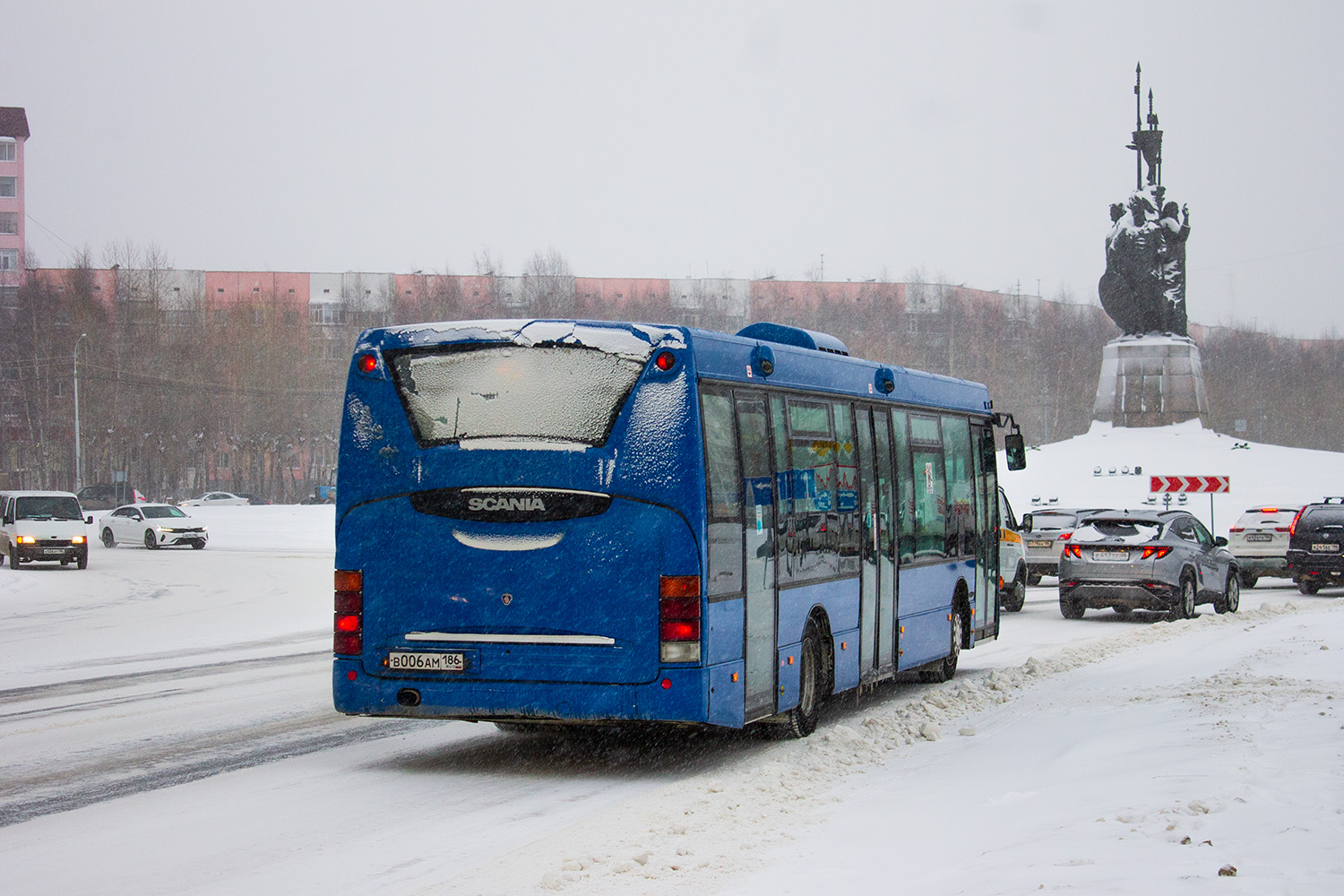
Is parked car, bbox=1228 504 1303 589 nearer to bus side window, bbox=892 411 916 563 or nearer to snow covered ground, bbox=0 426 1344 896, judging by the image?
snow covered ground, bbox=0 426 1344 896

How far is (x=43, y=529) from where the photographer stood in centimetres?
3581

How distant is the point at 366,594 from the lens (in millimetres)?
8930

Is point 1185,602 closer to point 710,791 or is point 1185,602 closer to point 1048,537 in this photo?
point 1048,537

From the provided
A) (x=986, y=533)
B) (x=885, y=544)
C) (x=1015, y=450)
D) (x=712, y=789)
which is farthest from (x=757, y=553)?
(x=1015, y=450)

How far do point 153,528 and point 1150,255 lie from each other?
40.4 metres

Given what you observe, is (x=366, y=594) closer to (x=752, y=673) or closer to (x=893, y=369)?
(x=752, y=673)

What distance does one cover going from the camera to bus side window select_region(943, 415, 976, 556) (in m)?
13.8

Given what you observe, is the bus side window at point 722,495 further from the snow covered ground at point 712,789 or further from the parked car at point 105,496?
the parked car at point 105,496

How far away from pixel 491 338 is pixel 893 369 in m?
4.42

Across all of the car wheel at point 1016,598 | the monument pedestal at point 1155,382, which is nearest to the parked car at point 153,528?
the car wheel at point 1016,598

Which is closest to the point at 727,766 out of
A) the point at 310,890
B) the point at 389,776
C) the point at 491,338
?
the point at 389,776


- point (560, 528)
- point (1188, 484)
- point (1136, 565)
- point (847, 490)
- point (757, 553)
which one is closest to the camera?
point (560, 528)

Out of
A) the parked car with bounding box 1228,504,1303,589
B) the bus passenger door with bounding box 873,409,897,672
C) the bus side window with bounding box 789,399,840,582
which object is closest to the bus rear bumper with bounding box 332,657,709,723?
the bus side window with bounding box 789,399,840,582

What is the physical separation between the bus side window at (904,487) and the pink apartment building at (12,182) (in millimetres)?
→ 111695
